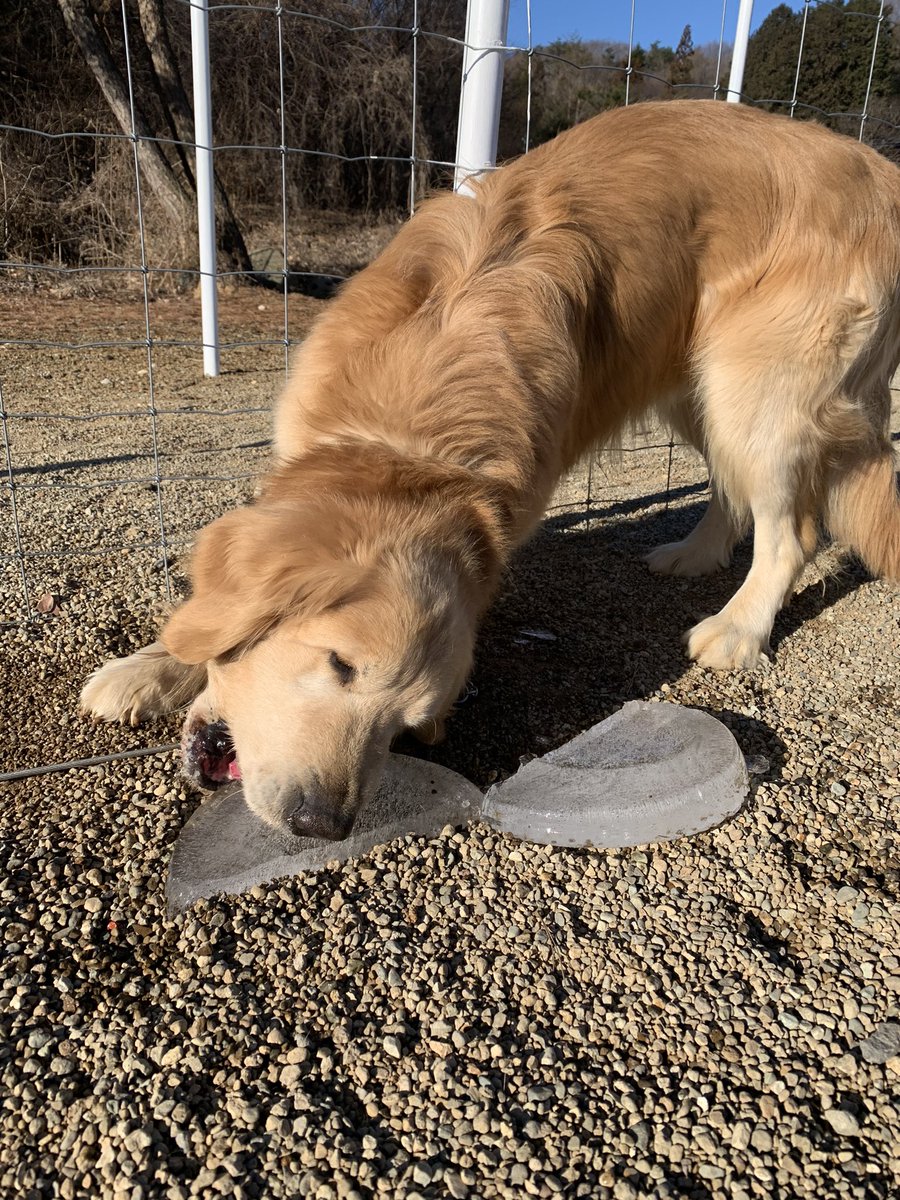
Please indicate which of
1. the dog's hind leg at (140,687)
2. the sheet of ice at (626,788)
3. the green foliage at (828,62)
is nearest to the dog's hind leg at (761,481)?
the sheet of ice at (626,788)

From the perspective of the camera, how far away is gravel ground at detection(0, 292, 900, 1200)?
59.9 inches

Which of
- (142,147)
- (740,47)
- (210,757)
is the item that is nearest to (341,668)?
(210,757)

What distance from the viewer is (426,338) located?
8.00 feet

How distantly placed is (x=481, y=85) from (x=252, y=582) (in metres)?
2.37

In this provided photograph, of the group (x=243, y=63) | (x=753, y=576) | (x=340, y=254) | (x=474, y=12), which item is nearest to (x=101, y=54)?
(x=243, y=63)

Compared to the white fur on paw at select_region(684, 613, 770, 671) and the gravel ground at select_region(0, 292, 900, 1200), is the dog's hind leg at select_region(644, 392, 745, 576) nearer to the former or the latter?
the white fur on paw at select_region(684, 613, 770, 671)

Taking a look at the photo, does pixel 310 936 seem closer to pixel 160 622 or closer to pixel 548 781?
pixel 548 781

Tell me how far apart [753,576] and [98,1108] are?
8.81 feet

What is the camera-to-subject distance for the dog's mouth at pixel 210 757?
240cm

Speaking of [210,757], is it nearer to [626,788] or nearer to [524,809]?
[524,809]

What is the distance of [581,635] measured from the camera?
132 inches

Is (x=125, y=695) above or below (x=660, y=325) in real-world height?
below

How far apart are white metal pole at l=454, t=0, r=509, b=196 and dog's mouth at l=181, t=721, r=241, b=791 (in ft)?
7.02

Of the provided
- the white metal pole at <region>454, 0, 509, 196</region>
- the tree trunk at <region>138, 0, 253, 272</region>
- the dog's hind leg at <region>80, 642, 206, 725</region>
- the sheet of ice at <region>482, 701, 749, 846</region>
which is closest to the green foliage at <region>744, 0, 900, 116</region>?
the tree trunk at <region>138, 0, 253, 272</region>
